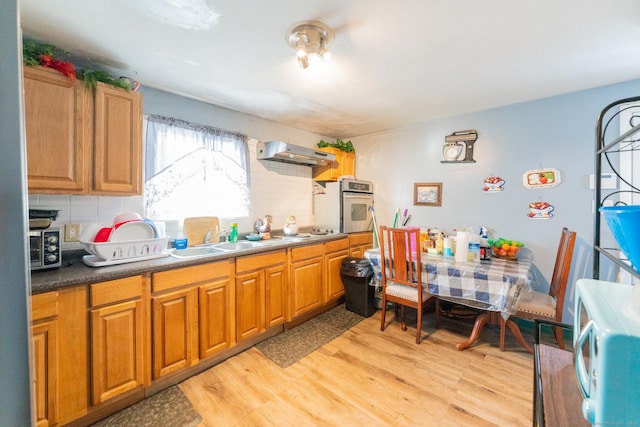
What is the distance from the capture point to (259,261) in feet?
7.47

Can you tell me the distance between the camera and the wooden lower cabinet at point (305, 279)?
2586 mm

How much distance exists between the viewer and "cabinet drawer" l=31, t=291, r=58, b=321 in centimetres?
126

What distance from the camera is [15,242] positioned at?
1.72ft

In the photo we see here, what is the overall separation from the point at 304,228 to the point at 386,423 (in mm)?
2434

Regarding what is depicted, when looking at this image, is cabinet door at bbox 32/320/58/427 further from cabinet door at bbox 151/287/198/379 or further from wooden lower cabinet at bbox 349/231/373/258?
wooden lower cabinet at bbox 349/231/373/258

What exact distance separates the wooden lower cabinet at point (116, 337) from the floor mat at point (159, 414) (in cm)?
14

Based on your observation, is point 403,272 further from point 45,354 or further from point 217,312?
point 45,354

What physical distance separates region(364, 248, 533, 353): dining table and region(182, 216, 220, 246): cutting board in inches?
79.8

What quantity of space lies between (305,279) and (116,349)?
5.20 ft

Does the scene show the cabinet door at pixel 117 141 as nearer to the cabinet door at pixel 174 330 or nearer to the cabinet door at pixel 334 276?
the cabinet door at pixel 174 330

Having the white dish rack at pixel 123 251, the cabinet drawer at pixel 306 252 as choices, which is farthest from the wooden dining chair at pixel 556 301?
the white dish rack at pixel 123 251

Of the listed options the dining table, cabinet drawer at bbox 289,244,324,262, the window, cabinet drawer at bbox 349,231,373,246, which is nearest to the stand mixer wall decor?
the dining table

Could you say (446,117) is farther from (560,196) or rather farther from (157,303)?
(157,303)

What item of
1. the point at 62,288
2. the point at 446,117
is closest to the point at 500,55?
the point at 446,117
